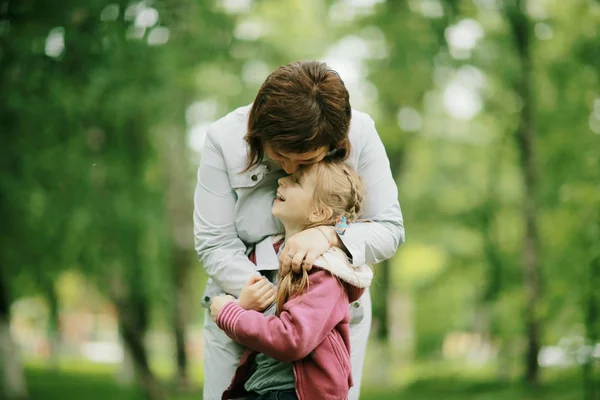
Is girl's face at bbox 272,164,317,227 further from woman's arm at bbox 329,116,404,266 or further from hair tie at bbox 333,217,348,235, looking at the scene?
woman's arm at bbox 329,116,404,266

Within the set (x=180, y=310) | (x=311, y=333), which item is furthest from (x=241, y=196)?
(x=180, y=310)

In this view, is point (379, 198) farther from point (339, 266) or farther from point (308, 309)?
point (308, 309)

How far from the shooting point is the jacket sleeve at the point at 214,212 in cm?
273

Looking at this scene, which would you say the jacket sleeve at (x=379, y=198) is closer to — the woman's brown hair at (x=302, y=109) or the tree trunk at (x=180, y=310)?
the woman's brown hair at (x=302, y=109)

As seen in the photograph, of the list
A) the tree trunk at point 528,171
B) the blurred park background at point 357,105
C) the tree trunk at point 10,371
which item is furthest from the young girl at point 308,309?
the tree trunk at point 10,371

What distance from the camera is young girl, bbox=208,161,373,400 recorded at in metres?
2.43

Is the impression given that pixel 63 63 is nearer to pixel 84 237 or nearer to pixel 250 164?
pixel 250 164

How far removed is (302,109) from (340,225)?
472 millimetres

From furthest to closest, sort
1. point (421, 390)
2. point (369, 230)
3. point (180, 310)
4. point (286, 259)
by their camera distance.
A: point (180, 310) → point (421, 390) → point (369, 230) → point (286, 259)

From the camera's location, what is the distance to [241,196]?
2.75m

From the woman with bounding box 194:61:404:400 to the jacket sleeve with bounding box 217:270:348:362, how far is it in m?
0.09

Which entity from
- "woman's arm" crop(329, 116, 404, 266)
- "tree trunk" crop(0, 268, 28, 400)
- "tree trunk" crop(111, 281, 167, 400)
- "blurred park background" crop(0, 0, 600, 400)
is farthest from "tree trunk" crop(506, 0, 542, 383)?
"woman's arm" crop(329, 116, 404, 266)

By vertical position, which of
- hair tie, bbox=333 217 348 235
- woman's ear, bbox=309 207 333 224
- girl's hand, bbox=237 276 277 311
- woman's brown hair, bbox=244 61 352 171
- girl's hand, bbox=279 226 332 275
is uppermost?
woman's brown hair, bbox=244 61 352 171

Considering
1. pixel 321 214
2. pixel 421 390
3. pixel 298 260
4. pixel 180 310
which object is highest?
pixel 321 214
